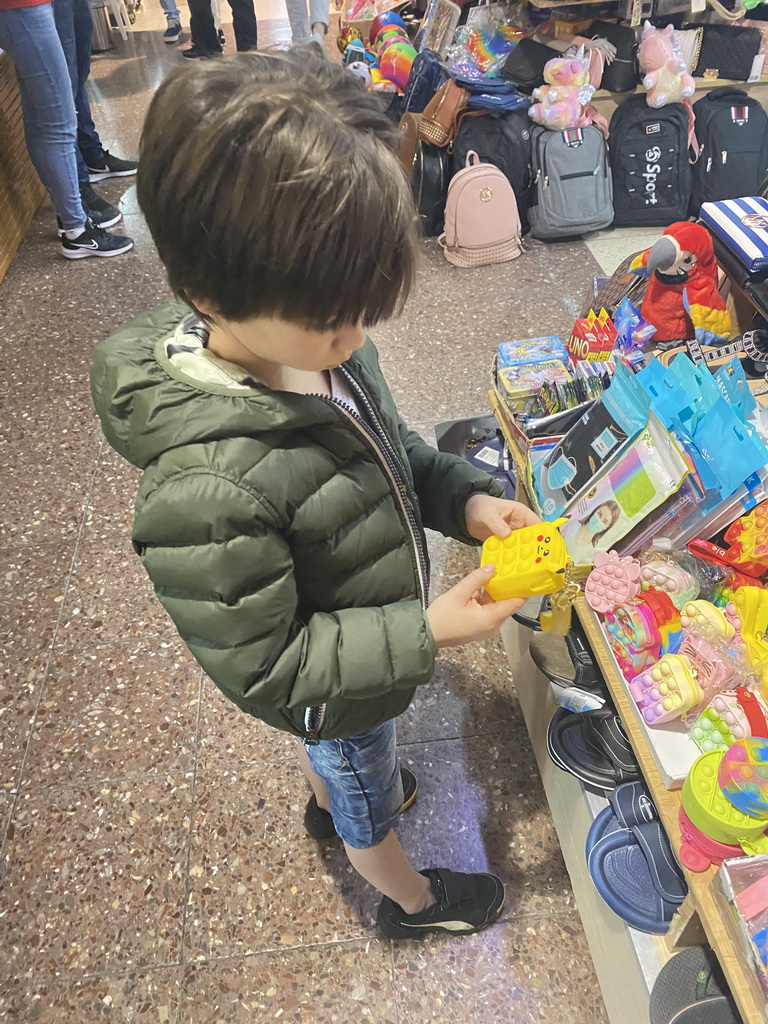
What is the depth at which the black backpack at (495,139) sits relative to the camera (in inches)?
114

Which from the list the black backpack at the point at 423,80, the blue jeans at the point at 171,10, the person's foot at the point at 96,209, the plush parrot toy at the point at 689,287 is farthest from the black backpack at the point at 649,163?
the blue jeans at the point at 171,10

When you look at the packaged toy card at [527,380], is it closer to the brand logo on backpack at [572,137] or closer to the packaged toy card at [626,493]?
the packaged toy card at [626,493]

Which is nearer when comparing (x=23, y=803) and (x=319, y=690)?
(x=319, y=690)

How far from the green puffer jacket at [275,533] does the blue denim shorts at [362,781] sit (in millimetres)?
116

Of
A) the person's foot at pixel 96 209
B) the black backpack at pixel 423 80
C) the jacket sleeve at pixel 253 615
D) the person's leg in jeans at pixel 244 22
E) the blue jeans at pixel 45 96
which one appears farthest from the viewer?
the person's leg in jeans at pixel 244 22

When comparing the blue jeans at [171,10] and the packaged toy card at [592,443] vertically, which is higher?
the blue jeans at [171,10]

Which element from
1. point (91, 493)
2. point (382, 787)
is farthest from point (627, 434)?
point (91, 493)

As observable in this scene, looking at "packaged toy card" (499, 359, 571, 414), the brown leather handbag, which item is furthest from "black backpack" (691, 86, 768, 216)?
"packaged toy card" (499, 359, 571, 414)

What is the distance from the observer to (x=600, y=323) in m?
1.66

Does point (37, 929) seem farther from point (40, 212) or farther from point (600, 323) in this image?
point (40, 212)

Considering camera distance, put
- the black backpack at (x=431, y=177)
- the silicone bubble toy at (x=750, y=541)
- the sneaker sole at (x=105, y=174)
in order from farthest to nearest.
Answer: the sneaker sole at (x=105, y=174) → the black backpack at (x=431, y=177) → the silicone bubble toy at (x=750, y=541)

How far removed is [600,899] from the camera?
3.77 feet

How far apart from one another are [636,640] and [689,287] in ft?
3.07

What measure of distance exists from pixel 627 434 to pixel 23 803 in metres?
1.43
